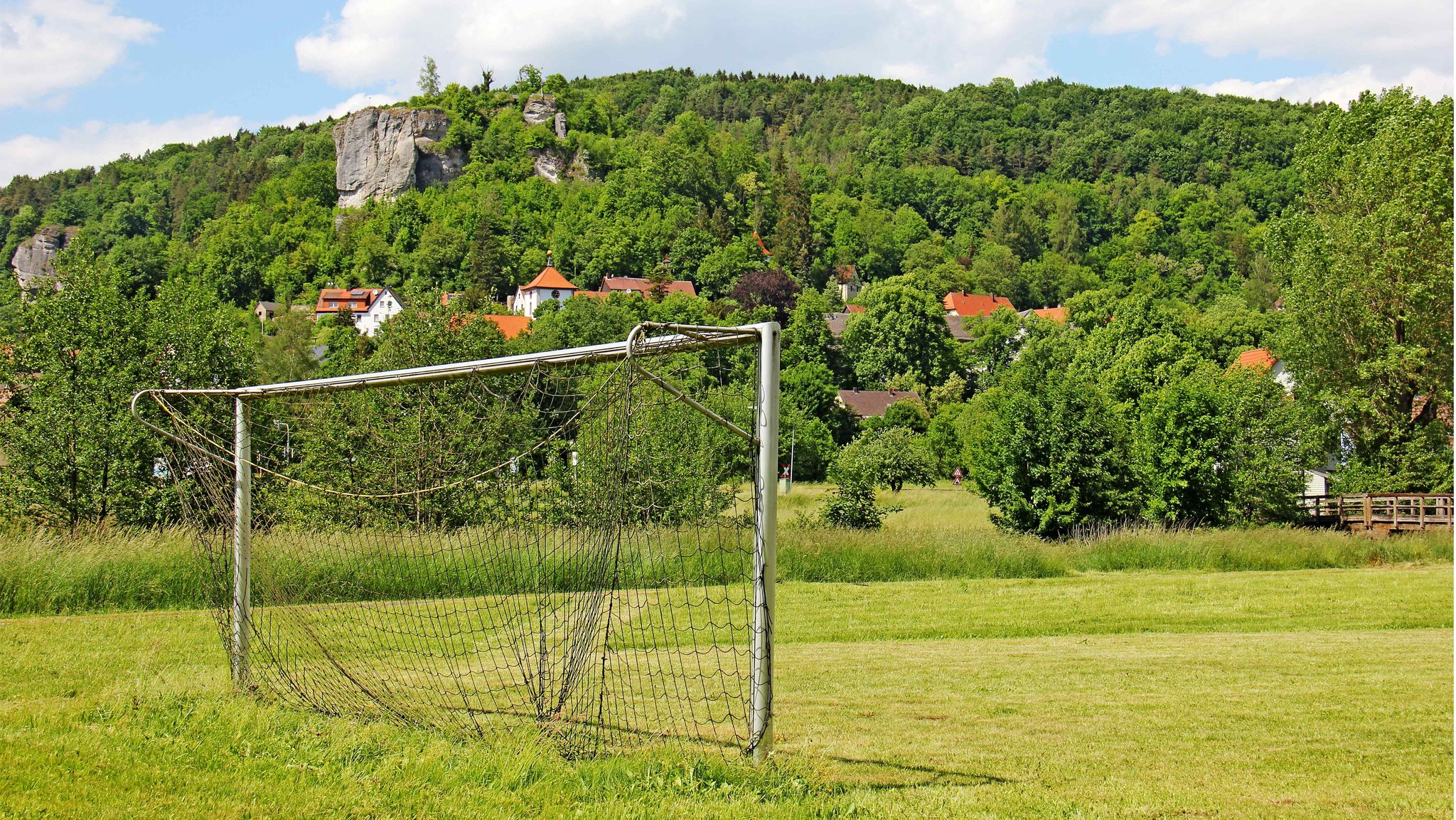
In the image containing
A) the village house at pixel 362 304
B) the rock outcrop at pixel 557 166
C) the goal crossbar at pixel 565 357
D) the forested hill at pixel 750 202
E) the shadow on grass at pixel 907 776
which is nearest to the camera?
the shadow on grass at pixel 907 776

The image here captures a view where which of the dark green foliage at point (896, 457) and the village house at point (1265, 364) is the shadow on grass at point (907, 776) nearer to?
the dark green foliage at point (896, 457)

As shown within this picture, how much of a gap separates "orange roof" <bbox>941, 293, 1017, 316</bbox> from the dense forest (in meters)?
1.95

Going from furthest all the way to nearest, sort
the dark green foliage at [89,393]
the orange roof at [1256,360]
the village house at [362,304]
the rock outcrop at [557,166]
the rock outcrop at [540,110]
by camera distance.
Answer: the rock outcrop at [540,110]
the rock outcrop at [557,166]
the village house at [362,304]
the orange roof at [1256,360]
the dark green foliage at [89,393]

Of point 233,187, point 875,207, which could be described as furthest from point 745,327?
point 233,187

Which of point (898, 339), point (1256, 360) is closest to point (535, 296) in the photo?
point (898, 339)

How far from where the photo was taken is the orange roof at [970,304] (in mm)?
116938

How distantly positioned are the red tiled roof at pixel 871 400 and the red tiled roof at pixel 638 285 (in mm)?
28205

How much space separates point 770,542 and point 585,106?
5947 inches

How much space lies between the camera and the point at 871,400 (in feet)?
246

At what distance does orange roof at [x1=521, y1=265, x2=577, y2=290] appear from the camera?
107562 millimetres

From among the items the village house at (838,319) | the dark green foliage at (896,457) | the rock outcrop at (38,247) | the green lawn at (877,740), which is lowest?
the dark green foliage at (896,457)

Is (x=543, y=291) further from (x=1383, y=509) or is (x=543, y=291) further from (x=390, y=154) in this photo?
(x=1383, y=509)

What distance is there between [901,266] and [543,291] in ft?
151

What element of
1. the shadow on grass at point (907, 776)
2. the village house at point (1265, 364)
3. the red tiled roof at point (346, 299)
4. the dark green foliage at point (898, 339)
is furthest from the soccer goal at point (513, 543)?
the red tiled roof at point (346, 299)
